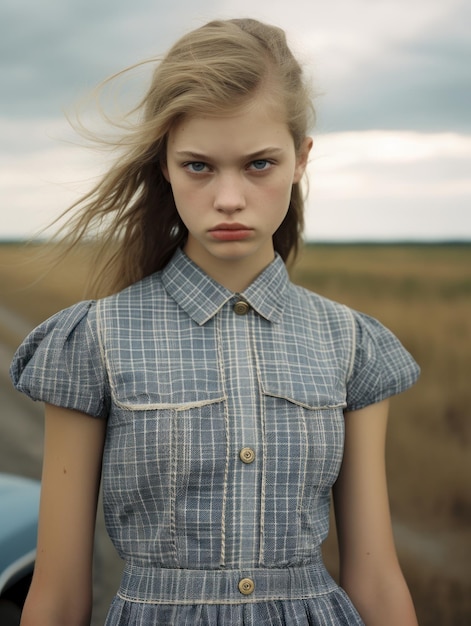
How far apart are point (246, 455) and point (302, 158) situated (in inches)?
22.1

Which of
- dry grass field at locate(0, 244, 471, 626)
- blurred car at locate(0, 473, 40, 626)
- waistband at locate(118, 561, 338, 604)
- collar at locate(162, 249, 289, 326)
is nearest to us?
waistband at locate(118, 561, 338, 604)

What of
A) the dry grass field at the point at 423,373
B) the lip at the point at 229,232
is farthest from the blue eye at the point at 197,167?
the dry grass field at the point at 423,373

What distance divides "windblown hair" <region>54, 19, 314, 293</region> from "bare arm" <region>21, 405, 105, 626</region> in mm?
370

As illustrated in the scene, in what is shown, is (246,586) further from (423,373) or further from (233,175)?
(423,373)

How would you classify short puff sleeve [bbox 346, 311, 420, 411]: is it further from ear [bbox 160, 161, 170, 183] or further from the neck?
ear [bbox 160, 161, 170, 183]

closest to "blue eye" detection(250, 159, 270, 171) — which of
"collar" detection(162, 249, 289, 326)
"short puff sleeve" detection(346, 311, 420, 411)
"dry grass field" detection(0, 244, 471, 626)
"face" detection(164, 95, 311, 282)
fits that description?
"face" detection(164, 95, 311, 282)

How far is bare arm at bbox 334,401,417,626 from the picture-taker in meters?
1.67

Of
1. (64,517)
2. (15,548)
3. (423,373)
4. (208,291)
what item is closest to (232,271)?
(208,291)

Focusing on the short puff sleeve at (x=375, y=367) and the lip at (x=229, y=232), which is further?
the short puff sleeve at (x=375, y=367)

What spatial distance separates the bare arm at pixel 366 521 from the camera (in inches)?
65.8

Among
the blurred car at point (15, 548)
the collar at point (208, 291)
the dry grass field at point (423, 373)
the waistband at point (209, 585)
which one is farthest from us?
the dry grass field at point (423, 373)

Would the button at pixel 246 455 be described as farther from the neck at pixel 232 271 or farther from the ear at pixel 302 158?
the ear at pixel 302 158

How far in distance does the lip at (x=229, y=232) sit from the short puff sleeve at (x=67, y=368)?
0.87 ft

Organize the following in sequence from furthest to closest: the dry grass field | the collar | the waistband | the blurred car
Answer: the dry grass field < the blurred car < the collar < the waistband
